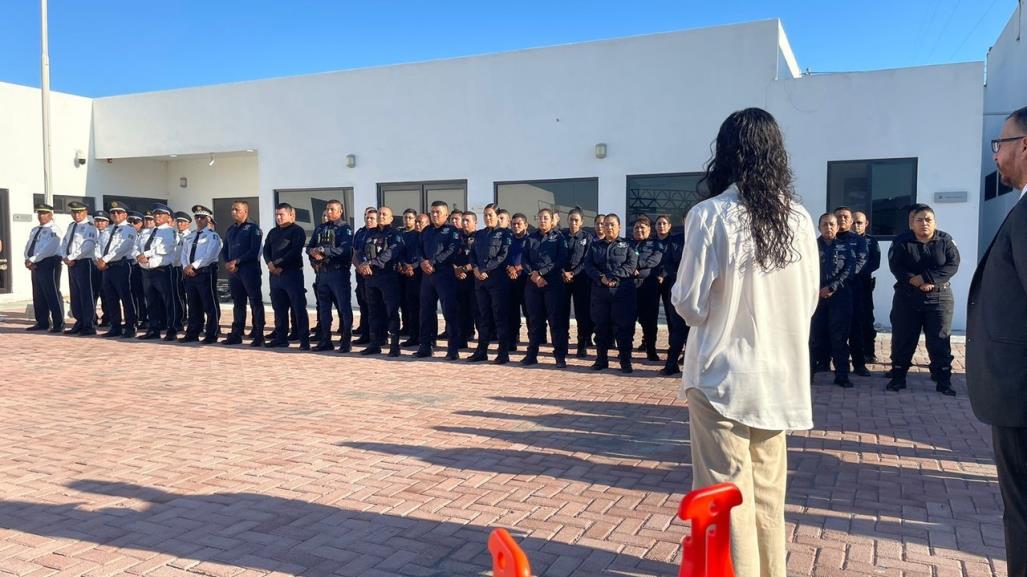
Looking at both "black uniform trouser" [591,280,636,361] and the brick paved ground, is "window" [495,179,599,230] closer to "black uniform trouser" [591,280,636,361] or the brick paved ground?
"black uniform trouser" [591,280,636,361]

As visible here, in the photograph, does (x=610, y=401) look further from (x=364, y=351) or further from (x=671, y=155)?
(x=671, y=155)

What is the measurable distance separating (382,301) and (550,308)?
2.47m

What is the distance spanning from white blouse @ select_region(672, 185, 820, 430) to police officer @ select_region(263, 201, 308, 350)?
7.79m

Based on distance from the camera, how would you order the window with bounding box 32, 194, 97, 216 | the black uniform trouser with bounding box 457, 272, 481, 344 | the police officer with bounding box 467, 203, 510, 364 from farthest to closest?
the window with bounding box 32, 194, 97, 216
the black uniform trouser with bounding box 457, 272, 481, 344
the police officer with bounding box 467, 203, 510, 364

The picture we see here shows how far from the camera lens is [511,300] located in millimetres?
9906

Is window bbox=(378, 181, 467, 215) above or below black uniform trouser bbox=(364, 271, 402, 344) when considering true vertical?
above

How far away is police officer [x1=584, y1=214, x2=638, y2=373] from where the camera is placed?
8320mm

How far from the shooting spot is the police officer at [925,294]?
286 inches

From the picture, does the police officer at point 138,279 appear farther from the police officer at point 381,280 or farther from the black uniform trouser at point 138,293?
the police officer at point 381,280

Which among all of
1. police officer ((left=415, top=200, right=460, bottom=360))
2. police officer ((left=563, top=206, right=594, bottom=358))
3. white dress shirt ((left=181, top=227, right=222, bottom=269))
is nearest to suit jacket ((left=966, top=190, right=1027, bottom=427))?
police officer ((left=563, top=206, right=594, bottom=358))

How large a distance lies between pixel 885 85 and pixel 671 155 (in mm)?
3338

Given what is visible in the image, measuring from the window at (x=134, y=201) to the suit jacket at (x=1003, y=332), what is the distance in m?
19.0

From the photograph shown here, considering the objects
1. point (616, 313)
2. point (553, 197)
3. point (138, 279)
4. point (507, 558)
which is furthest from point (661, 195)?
point (507, 558)

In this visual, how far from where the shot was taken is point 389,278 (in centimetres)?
962
